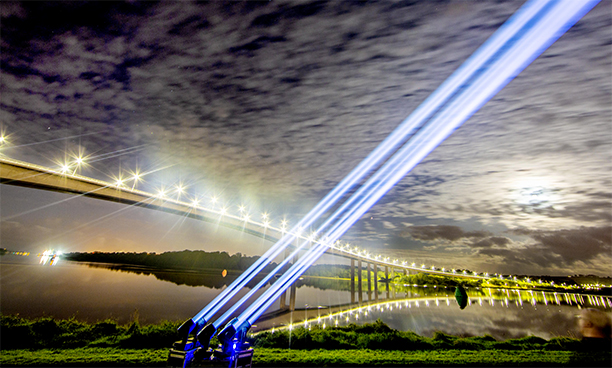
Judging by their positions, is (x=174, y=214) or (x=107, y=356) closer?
(x=107, y=356)

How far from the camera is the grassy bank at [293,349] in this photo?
26.0 ft

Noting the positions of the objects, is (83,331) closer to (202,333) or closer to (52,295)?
(202,333)

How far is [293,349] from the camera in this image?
32.3ft

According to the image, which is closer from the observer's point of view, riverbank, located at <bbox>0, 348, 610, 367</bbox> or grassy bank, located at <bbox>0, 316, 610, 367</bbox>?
riverbank, located at <bbox>0, 348, 610, 367</bbox>

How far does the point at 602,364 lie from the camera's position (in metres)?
8.88

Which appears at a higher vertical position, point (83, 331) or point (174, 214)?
point (174, 214)

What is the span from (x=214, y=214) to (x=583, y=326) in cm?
4549

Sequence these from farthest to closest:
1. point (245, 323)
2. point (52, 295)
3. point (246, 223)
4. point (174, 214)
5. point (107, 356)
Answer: point (246, 223)
point (174, 214)
point (52, 295)
point (107, 356)
point (245, 323)

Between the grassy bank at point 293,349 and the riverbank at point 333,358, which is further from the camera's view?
the grassy bank at point 293,349

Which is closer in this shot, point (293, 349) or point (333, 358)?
point (333, 358)

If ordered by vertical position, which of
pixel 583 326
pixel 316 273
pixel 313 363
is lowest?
pixel 313 363

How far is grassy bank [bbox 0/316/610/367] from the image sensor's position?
7914 mm

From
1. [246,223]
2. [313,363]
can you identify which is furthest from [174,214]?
[313,363]

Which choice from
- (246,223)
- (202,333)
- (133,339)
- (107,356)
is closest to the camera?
(202,333)
